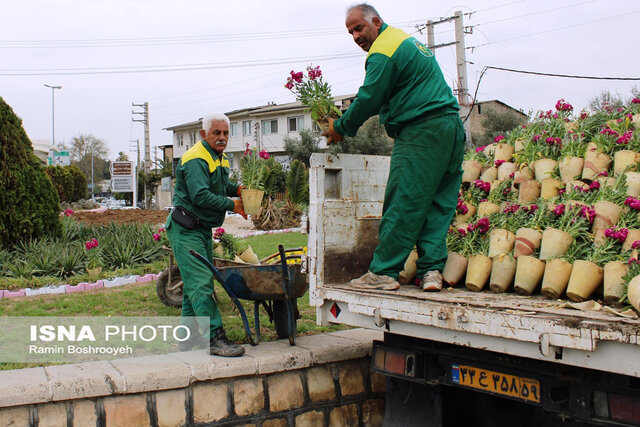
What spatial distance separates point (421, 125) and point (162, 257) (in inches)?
263

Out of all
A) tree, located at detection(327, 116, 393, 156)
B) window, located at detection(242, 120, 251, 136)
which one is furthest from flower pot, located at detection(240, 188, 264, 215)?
window, located at detection(242, 120, 251, 136)

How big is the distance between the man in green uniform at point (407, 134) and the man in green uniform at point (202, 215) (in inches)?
47.8

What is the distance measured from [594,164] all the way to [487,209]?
0.88 m

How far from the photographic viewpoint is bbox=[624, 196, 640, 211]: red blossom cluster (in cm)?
395

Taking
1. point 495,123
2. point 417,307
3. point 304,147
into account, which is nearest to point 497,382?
point 417,307

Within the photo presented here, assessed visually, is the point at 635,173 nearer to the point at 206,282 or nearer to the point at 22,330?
the point at 206,282

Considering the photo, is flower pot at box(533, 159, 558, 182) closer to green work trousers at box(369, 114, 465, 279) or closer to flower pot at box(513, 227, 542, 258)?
flower pot at box(513, 227, 542, 258)

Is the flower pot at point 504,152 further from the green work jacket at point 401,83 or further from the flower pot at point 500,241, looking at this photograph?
the green work jacket at point 401,83

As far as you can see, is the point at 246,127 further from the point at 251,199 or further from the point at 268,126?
the point at 251,199

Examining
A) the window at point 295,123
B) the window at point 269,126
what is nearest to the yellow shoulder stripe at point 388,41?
the window at point 295,123

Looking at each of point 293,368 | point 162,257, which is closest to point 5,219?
point 162,257

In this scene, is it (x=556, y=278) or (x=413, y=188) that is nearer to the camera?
(x=556, y=278)

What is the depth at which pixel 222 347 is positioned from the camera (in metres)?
4.48

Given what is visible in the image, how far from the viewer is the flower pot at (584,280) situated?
3.56m
